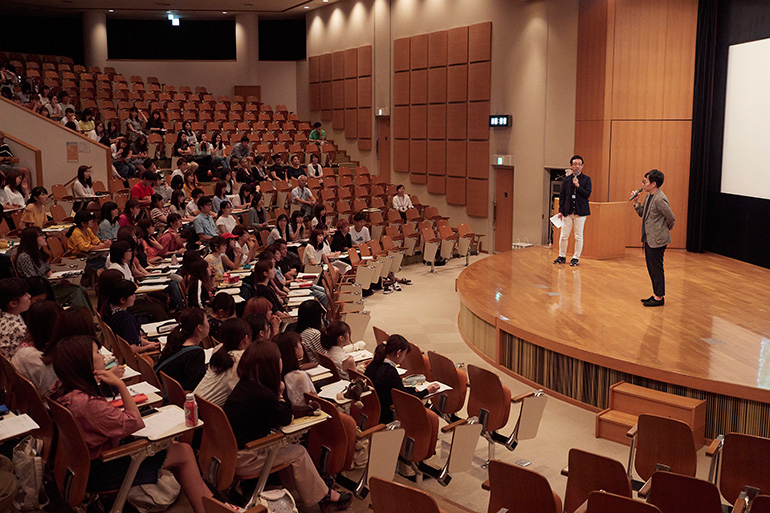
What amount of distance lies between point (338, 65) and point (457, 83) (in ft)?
15.5

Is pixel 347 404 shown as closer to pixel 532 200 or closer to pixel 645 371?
pixel 645 371

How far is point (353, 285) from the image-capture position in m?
8.33

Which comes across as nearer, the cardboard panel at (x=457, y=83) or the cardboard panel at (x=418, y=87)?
the cardboard panel at (x=457, y=83)

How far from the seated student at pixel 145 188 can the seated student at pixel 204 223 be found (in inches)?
64.1

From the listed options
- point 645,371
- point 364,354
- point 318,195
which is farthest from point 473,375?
point 318,195

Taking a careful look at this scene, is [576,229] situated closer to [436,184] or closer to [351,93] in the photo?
[436,184]

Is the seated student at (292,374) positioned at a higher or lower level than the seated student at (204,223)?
lower

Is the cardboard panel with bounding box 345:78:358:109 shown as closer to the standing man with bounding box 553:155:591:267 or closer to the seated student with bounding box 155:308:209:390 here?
the standing man with bounding box 553:155:591:267

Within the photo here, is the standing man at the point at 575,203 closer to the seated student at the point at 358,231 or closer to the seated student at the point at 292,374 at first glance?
the seated student at the point at 358,231

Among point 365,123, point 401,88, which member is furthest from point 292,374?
point 365,123

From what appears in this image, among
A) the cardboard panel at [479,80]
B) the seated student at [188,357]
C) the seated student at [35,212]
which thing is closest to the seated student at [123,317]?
the seated student at [188,357]

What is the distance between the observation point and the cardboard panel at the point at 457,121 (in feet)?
44.1

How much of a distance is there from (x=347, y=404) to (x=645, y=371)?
2496mm

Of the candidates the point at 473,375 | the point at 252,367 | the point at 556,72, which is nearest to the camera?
the point at 252,367
